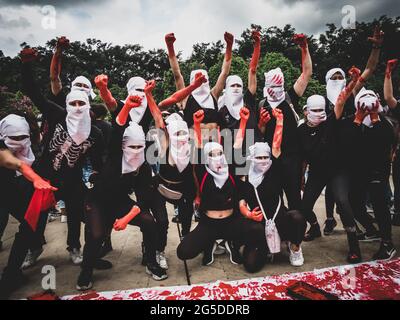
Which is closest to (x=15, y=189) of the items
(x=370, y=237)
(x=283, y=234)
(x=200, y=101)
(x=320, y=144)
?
(x=200, y=101)

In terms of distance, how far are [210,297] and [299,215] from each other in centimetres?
141

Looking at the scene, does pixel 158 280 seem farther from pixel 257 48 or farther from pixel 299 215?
pixel 257 48

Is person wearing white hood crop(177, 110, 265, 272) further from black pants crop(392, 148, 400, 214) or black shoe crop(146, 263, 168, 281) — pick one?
black pants crop(392, 148, 400, 214)

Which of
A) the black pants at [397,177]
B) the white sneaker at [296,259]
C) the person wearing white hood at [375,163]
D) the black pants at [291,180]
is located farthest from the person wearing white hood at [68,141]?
the black pants at [397,177]

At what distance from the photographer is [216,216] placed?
11.1 ft

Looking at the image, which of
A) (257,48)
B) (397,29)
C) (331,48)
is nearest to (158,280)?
(257,48)

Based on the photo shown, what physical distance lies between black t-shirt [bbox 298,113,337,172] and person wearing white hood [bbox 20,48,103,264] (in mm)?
2677

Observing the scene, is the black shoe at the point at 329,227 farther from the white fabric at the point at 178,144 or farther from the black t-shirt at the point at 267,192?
the white fabric at the point at 178,144

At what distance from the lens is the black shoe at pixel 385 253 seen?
133 inches

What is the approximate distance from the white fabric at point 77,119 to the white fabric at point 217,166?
1431 millimetres

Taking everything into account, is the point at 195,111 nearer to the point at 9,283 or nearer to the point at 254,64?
the point at 254,64

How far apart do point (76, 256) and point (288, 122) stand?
334 centimetres

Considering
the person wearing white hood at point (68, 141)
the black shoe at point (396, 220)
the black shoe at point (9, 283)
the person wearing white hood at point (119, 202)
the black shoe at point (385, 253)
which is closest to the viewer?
the black shoe at point (9, 283)

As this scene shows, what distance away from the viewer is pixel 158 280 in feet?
10.5
